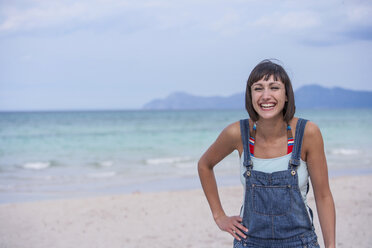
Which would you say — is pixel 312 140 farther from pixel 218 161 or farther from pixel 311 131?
pixel 218 161

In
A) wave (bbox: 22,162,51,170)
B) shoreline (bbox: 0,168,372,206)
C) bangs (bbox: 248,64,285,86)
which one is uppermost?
bangs (bbox: 248,64,285,86)

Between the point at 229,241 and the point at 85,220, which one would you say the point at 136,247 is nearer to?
the point at 229,241

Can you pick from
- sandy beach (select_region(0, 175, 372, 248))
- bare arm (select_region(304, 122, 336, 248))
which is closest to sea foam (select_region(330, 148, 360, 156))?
sandy beach (select_region(0, 175, 372, 248))

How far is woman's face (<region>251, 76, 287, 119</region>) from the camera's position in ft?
7.78

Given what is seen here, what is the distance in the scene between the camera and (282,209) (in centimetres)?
227

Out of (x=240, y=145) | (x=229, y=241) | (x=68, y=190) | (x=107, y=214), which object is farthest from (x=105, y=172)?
(x=240, y=145)

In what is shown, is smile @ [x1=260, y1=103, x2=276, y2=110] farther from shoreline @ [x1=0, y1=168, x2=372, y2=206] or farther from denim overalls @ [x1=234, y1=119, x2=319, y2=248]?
shoreline @ [x1=0, y1=168, x2=372, y2=206]

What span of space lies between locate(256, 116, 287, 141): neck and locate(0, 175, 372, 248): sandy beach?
378 centimetres

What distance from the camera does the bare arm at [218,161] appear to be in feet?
8.14

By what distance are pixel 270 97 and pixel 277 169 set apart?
1.21 feet

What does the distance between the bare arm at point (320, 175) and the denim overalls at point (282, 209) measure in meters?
0.05

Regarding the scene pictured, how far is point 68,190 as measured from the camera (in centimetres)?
1094

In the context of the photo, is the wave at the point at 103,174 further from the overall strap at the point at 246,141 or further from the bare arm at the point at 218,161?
the overall strap at the point at 246,141

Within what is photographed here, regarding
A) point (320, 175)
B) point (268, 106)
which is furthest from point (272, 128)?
point (320, 175)
